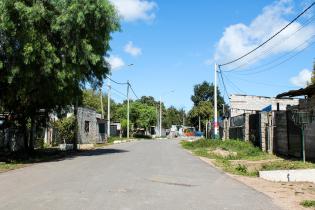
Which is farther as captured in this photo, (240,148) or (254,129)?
(254,129)

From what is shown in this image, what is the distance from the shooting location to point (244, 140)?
112 ft

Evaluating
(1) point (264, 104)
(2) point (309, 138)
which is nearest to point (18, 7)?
(2) point (309, 138)

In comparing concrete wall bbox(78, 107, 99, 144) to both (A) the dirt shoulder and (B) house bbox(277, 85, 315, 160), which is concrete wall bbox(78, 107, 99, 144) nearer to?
(B) house bbox(277, 85, 315, 160)

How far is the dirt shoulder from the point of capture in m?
11.0

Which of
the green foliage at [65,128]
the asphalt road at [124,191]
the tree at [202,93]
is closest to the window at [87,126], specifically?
the green foliage at [65,128]

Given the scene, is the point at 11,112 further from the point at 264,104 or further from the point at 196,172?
the point at 264,104

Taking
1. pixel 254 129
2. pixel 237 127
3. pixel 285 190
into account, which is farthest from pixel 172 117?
pixel 285 190

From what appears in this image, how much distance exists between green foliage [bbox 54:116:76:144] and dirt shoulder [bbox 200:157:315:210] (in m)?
26.6

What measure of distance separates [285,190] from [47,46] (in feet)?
44.5

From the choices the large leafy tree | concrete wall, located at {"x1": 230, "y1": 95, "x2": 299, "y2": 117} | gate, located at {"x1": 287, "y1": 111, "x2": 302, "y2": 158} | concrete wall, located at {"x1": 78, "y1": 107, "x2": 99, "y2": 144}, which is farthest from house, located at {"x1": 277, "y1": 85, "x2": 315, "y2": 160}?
concrete wall, located at {"x1": 230, "y1": 95, "x2": 299, "y2": 117}

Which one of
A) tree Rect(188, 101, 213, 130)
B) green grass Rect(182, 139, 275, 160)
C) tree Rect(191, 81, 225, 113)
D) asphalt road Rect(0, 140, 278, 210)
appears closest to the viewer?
asphalt road Rect(0, 140, 278, 210)

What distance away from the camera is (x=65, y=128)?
41.0 m

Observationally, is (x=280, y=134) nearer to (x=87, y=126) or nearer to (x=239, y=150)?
(x=239, y=150)

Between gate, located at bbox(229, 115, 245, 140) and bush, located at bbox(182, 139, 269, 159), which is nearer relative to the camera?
bush, located at bbox(182, 139, 269, 159)
